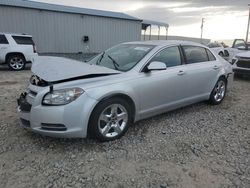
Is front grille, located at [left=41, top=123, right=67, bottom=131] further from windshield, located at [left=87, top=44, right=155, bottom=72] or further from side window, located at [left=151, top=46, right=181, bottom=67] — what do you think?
side window, located at [left=151, top=46, right=181, bottom=67]

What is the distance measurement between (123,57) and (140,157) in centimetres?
189

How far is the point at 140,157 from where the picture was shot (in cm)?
327

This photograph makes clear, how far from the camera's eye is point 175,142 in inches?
147

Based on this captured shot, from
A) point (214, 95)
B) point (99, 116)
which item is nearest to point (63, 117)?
point (99, 116)

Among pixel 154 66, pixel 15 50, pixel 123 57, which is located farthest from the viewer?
pixel 15 50

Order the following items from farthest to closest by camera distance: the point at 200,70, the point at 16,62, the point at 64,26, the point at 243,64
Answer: the point at 64,26
the point at 16,62
the point at 243,64
the point at 200,70

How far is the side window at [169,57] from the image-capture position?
4.26 metres

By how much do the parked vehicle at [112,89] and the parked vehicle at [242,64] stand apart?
473cm

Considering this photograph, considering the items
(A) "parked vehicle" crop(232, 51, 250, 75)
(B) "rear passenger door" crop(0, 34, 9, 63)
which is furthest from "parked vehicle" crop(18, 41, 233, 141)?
(B) "rear passenger door" crop(0, 34, 9, 63)

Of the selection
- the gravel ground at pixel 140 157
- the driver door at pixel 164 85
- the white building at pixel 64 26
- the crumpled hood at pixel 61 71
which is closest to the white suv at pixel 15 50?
the white building at pixel 64 26

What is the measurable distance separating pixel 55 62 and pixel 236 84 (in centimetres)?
659

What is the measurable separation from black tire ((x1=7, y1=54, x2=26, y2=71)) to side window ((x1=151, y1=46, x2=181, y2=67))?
8965 mm

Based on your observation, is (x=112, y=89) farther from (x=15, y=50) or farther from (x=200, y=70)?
(x=15, y=50)

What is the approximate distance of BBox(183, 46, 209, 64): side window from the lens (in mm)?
4818
